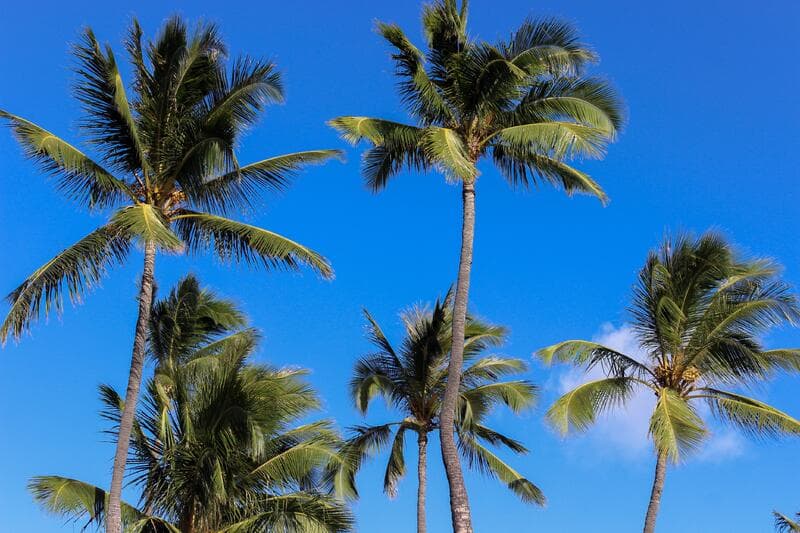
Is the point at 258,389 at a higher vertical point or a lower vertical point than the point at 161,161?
lower

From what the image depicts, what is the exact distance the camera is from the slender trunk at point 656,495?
65.8 feet

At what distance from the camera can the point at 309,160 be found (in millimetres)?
19391

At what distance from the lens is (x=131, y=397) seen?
17109mm

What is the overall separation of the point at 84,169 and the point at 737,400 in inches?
518

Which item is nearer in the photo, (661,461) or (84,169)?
(84,169)

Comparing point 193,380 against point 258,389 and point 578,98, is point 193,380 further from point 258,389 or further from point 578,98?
point 578,98

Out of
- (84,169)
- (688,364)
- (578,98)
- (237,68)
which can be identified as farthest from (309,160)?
(688,364)

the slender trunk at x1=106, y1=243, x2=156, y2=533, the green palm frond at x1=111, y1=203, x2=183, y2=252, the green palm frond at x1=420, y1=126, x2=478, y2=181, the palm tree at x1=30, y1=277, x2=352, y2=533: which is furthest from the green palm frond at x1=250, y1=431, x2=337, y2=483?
the green palm frond at x1=420, y1=126, x2=478, y2=181

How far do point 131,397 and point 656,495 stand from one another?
10.2 meters

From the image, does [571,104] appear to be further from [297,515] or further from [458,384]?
[297,515]

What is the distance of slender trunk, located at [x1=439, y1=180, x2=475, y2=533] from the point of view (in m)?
17.5

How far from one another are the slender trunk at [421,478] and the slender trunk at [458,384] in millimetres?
6491

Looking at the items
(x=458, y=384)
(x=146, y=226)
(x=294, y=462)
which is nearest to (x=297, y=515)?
(x=294, y=462)

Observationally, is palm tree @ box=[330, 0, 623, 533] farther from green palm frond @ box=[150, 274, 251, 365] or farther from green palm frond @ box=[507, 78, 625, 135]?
green palm frond @ box=[150, 274, 251, 365]
